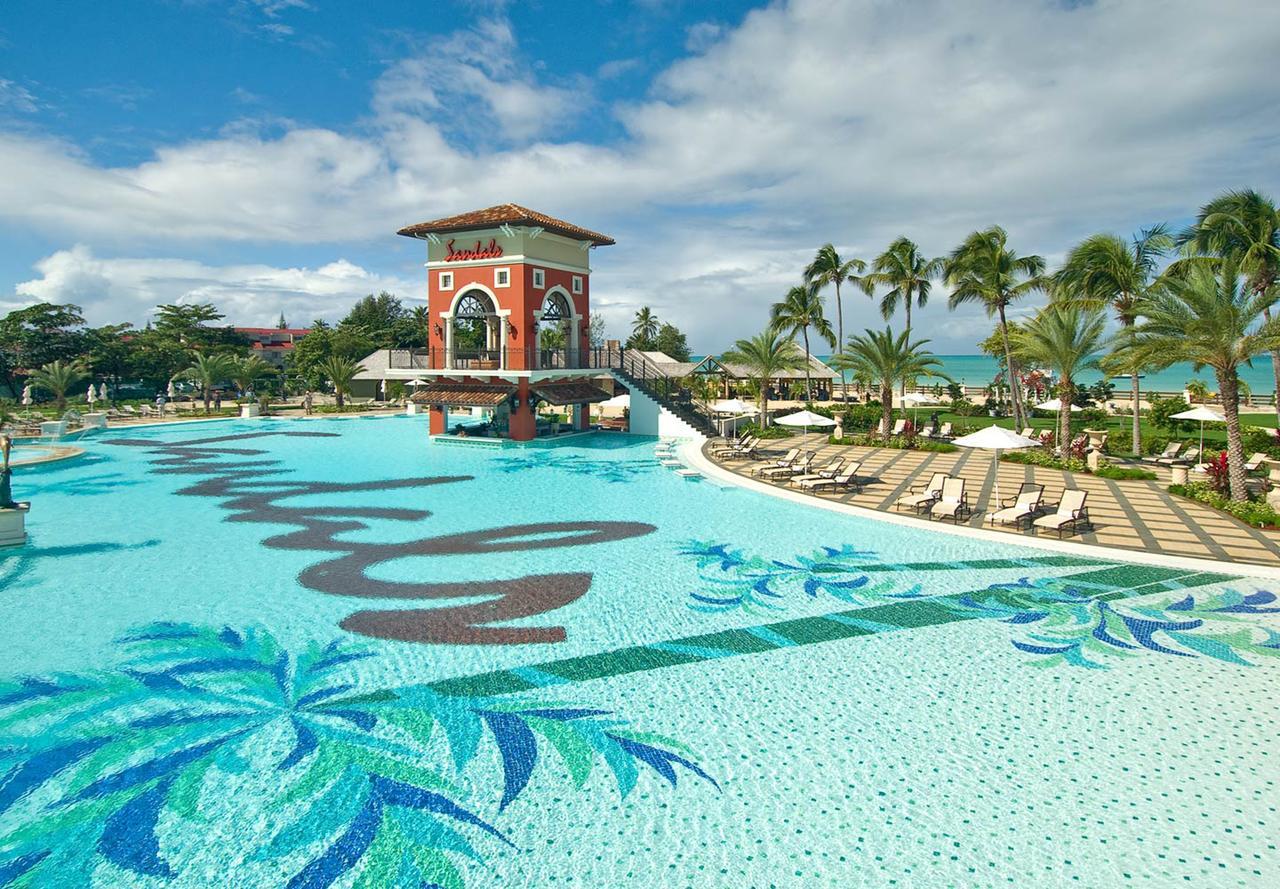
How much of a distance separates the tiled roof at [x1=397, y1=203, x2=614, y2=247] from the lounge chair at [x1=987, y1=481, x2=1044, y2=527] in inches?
867

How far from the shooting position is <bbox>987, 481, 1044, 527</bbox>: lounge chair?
15.1 meters

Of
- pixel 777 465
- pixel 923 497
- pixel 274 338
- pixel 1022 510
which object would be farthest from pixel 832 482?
pixel 274 338

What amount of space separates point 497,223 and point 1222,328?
82.2 feet

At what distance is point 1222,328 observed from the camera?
16.2 m

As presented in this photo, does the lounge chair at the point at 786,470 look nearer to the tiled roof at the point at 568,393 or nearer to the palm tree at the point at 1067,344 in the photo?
the palm tree at the point at 1067,344

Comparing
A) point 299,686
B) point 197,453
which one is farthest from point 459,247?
point 299,686

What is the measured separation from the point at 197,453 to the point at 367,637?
78.2ft

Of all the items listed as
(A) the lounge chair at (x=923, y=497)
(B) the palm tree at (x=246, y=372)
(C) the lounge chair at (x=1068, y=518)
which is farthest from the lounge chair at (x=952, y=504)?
(B) the palm tree at (x=246, y=372)

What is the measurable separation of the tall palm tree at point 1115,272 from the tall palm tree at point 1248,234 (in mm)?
2141

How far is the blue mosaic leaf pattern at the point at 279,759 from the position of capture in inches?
212

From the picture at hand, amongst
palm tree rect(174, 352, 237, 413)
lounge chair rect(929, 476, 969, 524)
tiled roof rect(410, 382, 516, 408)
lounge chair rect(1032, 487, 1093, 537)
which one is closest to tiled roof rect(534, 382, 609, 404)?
tiled roof rect(410, 382, 516, 408)

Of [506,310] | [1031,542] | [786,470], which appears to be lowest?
[1031,542]

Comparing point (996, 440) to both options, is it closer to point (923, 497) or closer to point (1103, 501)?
point (1103, 501)

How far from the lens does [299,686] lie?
802 centimetres
